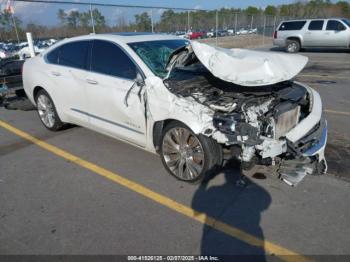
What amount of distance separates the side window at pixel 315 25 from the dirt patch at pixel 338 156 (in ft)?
46.6

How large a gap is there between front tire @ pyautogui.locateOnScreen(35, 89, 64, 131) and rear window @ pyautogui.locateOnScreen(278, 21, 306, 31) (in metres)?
15.9

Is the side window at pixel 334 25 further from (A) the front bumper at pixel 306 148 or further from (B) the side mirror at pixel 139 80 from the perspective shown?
(B) the side mirror at pixel 139 80

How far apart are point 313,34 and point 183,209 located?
16759 millimetres

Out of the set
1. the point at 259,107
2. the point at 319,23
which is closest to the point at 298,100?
the point at 259,107

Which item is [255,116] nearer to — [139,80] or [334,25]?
[139,80]

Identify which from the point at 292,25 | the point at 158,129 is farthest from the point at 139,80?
the point at 292,25

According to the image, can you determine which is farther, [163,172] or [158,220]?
[163,172]

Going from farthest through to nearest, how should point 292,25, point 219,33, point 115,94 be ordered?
point 219,33 → point 292,25 → point 115,94

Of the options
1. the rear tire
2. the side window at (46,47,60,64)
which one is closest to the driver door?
the side window at (46,47,60,64)

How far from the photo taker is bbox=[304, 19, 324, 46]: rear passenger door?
1678cm

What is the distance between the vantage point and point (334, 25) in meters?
16.4

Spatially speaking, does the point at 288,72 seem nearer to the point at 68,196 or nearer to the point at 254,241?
the point at 254,241

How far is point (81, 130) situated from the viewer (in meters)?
5.73

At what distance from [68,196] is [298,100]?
295cm
